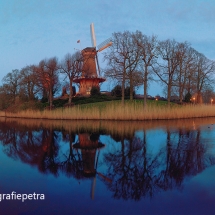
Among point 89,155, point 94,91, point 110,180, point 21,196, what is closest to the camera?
point 21,196

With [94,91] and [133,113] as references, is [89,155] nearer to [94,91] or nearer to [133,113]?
[133,113]

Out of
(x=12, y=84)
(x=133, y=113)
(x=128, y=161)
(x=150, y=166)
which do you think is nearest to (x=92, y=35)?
(x=12, y=84)

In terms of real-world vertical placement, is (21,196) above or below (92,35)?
below

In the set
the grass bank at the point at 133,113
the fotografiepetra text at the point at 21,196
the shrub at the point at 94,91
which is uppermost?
the shrub at the point at 94,91

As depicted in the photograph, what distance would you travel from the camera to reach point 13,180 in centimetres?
478

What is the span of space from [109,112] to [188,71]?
14.4 meters

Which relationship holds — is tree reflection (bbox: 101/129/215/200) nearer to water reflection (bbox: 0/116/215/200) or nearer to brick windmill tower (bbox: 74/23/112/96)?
water reflection (bbox: 0/116/215/200)

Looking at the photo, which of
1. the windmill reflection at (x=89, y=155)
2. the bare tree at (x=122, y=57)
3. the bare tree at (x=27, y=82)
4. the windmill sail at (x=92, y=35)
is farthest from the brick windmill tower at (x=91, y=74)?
the windmill reflection at (x=89, y=155)

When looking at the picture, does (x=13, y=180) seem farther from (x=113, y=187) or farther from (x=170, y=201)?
(x=170, y=201)

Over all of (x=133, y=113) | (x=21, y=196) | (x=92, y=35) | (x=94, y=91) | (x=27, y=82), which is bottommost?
(x=21, y=196)

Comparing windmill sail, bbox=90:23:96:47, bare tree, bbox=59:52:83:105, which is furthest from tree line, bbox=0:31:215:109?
windmill sail, bbox=90:23:96:47

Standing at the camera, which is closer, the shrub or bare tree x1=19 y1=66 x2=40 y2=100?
bare tree x1=19 y1=66 x2=40 y2=100

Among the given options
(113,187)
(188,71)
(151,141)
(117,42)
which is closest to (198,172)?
(113,187)

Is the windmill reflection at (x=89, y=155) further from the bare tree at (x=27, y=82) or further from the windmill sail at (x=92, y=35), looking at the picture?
the windmill sail at (x=92, y=35)
